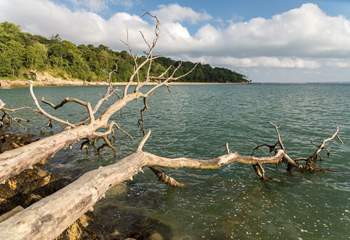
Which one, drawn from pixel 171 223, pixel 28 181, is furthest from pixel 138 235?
pixel 28 181

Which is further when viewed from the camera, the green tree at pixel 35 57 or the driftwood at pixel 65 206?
the green tree at pixel 35 57

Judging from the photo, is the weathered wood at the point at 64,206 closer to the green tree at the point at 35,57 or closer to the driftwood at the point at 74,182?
the driftwood at the point at 74,182

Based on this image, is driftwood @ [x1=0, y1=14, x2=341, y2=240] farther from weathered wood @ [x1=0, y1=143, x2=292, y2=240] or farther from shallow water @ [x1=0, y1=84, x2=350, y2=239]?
shallow water @ [x1=0, y1=84, x2=350, y2=239]

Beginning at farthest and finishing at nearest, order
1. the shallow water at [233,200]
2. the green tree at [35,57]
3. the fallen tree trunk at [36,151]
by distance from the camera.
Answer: the green tree at [35,57]
the shallow water at [233,200]
the fallen tree trunk at [36,151]

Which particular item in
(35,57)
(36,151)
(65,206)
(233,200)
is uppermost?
(35,57)

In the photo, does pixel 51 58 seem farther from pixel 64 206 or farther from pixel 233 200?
pixel 64 206

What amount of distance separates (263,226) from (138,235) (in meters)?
3.76

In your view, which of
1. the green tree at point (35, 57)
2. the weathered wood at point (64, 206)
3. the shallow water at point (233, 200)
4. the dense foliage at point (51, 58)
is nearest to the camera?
the weathered wood at point (64, 206)

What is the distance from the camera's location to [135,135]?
74.2 ft

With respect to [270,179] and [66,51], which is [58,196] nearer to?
[270,179]

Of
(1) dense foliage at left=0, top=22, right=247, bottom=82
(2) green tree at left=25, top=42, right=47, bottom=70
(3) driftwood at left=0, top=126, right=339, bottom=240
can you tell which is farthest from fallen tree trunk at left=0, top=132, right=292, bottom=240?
(2) green tree at left=25, top=42, right=47, bottom=70

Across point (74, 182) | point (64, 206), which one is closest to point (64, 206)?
point (64, 206)

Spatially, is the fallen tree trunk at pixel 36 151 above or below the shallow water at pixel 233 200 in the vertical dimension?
above

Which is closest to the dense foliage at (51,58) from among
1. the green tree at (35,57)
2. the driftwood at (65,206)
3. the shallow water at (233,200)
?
the green tree at (35,57)
